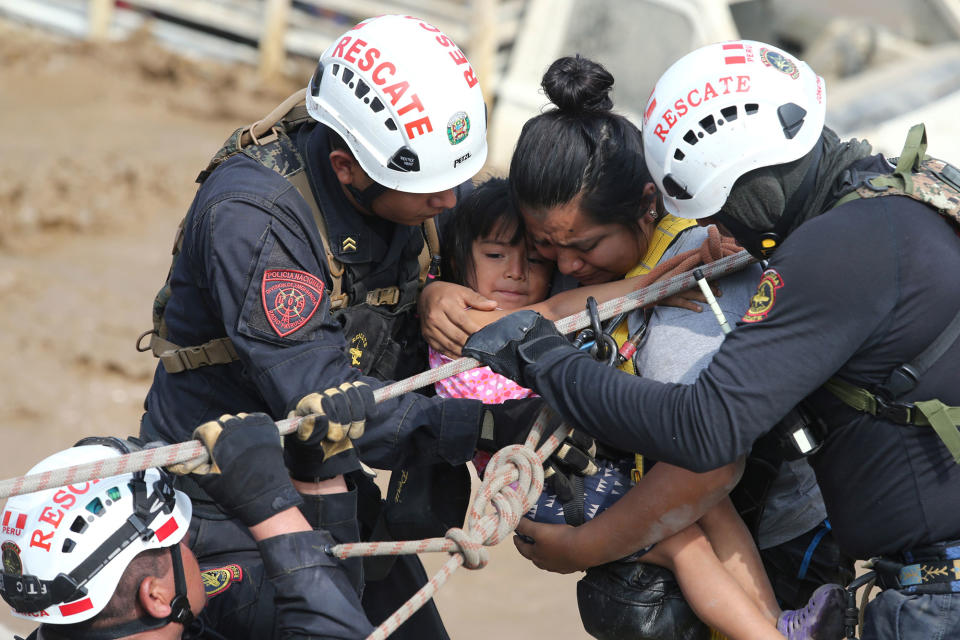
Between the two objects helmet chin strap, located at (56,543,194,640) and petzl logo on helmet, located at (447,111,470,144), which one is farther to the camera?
petzl logo on helmet, located at (447,111,470,144)

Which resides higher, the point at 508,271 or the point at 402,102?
the point at 402,102

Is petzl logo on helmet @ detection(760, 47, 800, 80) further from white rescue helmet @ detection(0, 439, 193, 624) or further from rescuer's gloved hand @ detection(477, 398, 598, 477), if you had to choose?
white rescue helmet @ detection(0, 439, 193, 624)

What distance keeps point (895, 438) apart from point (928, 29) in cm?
1369

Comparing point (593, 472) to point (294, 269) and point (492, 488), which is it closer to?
point (492, 488)

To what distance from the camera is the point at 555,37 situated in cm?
1287

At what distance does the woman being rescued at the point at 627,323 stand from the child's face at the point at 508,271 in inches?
5.0

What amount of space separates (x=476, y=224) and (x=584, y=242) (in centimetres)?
51

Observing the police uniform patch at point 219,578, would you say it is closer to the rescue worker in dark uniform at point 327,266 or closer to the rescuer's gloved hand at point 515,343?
the rescue worker in dark uniform at point 327,266

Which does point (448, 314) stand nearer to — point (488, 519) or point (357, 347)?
point (357, 347)

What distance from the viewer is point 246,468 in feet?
9.89

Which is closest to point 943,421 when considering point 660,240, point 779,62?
point 779,62

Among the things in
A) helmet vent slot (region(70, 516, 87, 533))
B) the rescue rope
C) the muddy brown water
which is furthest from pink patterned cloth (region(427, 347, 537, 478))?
the muddy brown water

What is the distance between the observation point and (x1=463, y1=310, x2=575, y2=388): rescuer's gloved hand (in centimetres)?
325

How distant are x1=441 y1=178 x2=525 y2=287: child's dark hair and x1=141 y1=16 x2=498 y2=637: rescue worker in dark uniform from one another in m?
0.21
